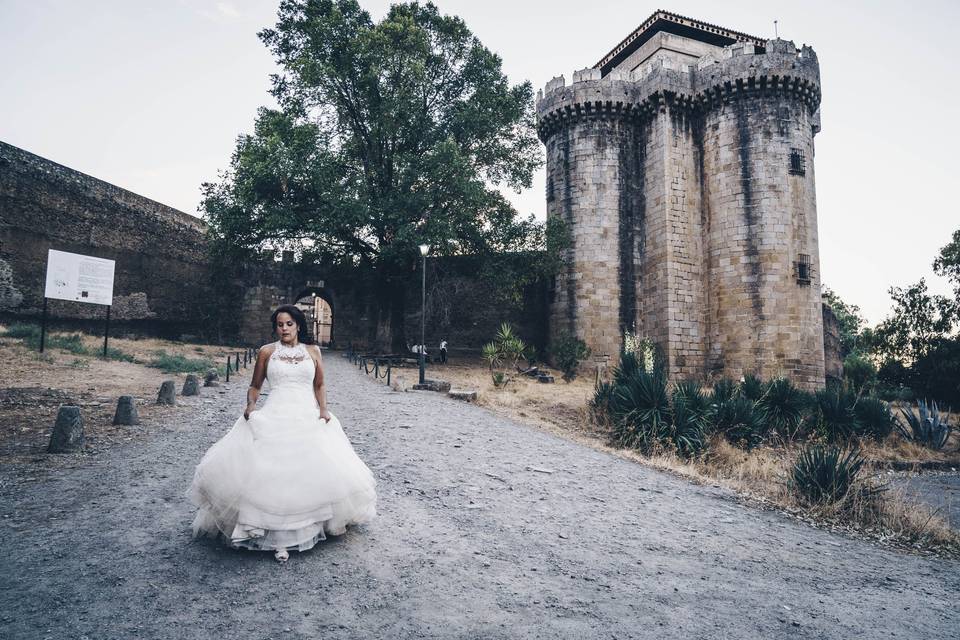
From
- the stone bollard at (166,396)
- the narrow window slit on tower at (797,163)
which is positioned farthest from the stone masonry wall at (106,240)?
the narrow window slit on tower at (797,163)

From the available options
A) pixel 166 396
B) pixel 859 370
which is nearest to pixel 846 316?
pixel 859 370

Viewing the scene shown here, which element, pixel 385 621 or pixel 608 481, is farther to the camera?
pixel 608 481

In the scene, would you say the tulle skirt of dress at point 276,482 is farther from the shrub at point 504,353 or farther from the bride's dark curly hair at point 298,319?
the shrub at point 504,353

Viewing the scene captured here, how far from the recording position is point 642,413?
31.4 ft

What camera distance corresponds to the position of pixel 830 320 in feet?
76.1

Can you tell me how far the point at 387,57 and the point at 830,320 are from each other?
22434mm

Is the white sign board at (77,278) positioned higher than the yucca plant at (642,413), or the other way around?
the white sign board at (77,278)

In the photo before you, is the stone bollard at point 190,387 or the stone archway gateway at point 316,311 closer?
the stone bollard at point 190,387

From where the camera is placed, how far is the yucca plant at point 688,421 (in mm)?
8961

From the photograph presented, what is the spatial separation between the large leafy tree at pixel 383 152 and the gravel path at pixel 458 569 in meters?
12.8

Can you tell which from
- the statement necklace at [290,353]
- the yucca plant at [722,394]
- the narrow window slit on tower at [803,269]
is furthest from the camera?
the narrow window slit on tower at [803,269]

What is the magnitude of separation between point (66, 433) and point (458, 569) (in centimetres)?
517

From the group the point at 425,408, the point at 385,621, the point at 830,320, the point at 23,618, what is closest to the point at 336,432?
the point at 385,621

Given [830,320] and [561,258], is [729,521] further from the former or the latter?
[830,320]
